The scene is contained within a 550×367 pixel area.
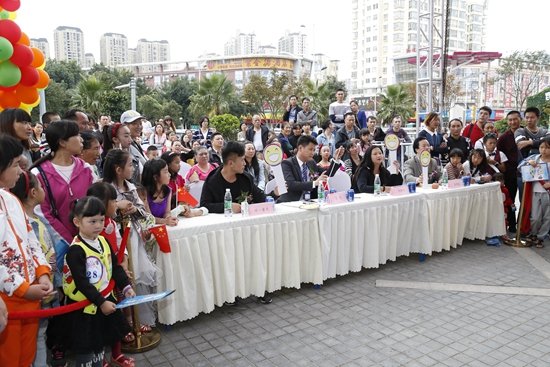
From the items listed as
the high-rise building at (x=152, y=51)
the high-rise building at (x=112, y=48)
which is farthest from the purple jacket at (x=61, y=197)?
the high-rise building at (x=152, y=51)

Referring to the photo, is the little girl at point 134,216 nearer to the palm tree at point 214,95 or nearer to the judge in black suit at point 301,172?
the judge in black suit at point 301,172

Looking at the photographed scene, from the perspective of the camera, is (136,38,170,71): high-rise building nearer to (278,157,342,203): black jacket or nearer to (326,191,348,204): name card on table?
(278,157,342,203): black jacket

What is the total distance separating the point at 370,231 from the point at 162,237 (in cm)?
242

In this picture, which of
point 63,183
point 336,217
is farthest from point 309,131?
point 63,183

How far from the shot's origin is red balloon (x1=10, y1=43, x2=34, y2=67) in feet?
14.4

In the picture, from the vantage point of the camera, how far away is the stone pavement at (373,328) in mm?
2979

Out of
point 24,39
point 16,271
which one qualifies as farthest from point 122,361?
point 24,39

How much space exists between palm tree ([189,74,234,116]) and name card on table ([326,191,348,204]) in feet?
91.8

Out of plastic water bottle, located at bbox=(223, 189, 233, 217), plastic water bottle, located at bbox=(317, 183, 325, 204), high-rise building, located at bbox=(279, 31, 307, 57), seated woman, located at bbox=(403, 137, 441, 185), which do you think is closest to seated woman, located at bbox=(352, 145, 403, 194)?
seated woman, located at bbox=(403, 137, 441, 185)

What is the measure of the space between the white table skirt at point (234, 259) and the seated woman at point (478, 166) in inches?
126

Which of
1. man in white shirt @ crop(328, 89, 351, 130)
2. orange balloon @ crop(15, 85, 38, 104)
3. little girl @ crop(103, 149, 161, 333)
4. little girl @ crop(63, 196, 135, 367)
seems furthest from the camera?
man in white shirt @ crop(328, 89, 351, 130)

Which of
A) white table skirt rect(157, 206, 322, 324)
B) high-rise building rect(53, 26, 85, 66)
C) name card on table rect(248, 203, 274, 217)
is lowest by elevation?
white table skirt rect(157, 206, 322, 324)

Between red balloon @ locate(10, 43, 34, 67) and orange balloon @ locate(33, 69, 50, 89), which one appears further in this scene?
orange balloon @ locate(33, 69, 50, 89)

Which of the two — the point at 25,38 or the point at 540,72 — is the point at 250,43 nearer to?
the point at 540,72
